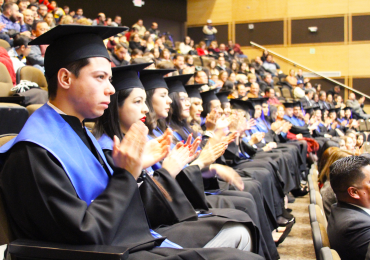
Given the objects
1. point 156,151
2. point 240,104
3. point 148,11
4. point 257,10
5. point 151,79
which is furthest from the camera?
point 257,10

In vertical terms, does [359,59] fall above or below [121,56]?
above

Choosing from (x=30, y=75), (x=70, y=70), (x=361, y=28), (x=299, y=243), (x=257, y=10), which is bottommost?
(x=299, y=243)

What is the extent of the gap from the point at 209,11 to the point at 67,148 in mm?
15007

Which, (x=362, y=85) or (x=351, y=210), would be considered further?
(x=362, y=85)

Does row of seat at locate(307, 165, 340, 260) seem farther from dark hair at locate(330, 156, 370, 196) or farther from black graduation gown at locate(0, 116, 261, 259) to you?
black graduation gown at locate(0, 116, 261, 259)

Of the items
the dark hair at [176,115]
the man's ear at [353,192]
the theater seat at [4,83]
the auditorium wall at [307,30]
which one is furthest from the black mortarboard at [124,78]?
the auditorium wall at [307,30]

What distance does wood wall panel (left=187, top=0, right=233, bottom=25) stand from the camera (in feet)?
49.4

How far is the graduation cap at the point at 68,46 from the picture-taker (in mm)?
1385

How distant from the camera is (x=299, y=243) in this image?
10.8 feet

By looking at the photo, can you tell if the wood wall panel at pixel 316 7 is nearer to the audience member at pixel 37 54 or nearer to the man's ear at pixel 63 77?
the audience member at pixel 37 54

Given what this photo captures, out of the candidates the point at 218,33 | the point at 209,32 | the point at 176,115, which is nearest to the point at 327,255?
the point at 176,115

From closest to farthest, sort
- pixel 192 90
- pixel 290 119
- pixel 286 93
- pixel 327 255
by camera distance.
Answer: pixel 327 255 < pixel 192 90 < pixel 290 119 < pixel 286 93

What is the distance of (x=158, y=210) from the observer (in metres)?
1.71

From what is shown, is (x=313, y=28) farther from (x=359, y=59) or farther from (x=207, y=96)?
(x=207, y=96)
